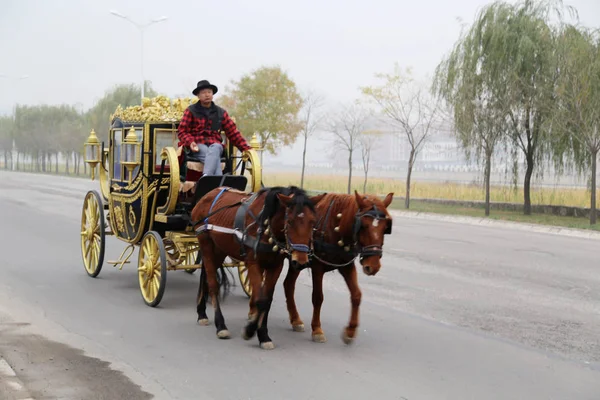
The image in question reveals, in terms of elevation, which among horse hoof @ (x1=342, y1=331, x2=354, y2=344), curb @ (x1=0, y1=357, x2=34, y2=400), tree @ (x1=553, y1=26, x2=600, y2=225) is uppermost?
tree @ (x1=553, y1=26, x2=600, y2=225)

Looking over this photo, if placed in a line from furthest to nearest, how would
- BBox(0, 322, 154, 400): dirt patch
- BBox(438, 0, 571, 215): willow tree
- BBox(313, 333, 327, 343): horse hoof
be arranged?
BBox(438, 0, 571, 215): willow tree < BBox(313, 333, 327, 343): horse hoof < BBox(0, 322, 154, 400): dirt patch

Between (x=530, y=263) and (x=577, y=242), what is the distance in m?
4.32

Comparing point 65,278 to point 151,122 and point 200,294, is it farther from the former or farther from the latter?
point 200,294

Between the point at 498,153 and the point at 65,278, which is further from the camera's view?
the point at 498,153

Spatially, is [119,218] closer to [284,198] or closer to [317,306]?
[317,306]

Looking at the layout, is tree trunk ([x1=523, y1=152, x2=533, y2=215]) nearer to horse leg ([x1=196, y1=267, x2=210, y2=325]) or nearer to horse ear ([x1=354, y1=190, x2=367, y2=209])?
horse leg ([x1=196, y1=267, x2=210, y2=325])

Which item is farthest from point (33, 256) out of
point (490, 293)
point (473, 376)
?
point (473, 376)

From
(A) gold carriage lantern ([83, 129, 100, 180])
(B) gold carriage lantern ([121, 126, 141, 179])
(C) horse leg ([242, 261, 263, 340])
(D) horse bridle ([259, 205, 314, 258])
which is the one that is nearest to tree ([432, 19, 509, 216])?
(A) gold carriage lantern ([83, 129, 100, 180])

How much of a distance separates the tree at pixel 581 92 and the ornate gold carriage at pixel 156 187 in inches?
564

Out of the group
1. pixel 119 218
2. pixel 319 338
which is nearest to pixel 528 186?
pixel 119 218

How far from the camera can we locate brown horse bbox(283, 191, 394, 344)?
23.1ft

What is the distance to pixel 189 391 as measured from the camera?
6.14 meters

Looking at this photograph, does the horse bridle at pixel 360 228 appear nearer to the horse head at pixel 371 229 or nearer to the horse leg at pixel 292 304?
the horse head at pixel 371 229

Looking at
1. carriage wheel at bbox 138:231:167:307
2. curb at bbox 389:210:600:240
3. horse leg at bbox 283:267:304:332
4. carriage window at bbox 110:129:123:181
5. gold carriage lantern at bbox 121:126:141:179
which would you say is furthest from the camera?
curb at bbox 389:210:600:240
